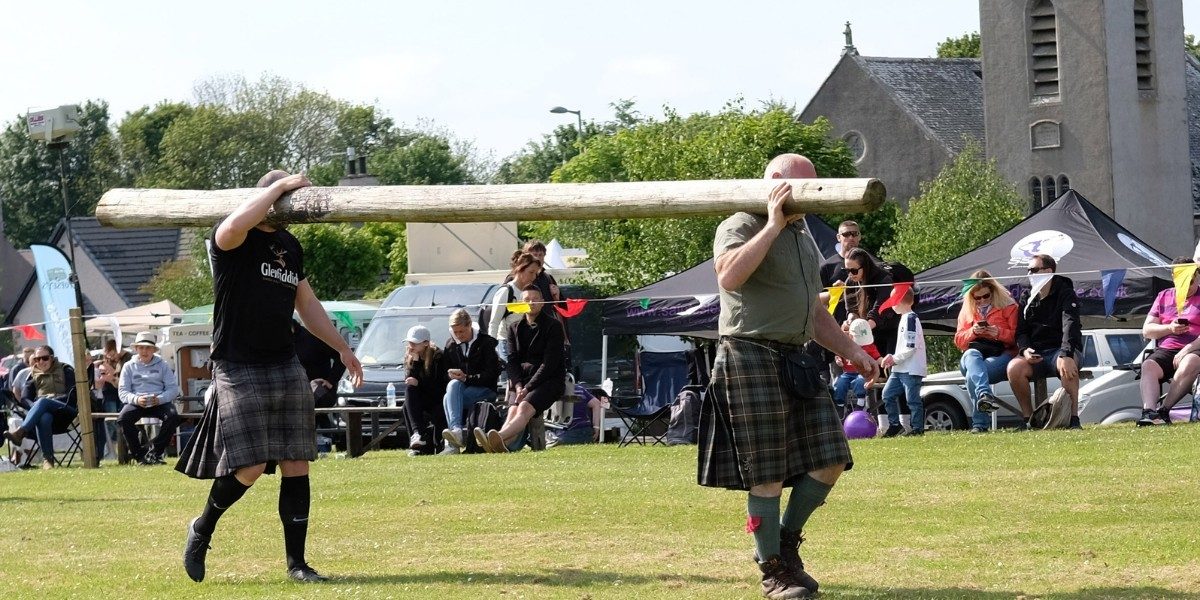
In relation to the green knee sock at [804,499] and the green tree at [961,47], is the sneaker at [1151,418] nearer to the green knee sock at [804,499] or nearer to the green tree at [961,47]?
the green knee sock at [804,499]

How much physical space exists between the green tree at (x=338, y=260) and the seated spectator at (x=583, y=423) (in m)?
30.7

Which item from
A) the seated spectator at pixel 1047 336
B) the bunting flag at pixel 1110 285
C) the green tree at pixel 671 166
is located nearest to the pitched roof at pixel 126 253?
the green tree at pixel 671 166

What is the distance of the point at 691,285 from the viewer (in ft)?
54.8

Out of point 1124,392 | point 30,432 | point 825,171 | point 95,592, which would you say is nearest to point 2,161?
point 825,171

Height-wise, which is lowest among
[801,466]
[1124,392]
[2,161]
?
[1124,392]

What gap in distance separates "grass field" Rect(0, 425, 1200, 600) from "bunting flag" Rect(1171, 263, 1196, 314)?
162cm

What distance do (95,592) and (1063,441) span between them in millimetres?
6823

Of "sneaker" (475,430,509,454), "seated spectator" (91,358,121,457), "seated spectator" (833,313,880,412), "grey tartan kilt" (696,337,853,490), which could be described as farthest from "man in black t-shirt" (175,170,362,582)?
"seated spectator" (91,358,121,457)

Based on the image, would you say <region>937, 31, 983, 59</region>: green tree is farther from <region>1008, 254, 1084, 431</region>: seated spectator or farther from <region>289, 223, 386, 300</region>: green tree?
<region>1008, 254, 1084, 431</region>: seated spectator

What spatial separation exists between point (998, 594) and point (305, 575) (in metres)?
2.52

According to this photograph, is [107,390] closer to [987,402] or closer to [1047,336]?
[987,402]

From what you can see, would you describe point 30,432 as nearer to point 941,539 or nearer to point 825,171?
point 941,539

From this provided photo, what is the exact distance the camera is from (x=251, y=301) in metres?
6.28

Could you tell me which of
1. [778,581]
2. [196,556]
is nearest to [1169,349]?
[778,581]
